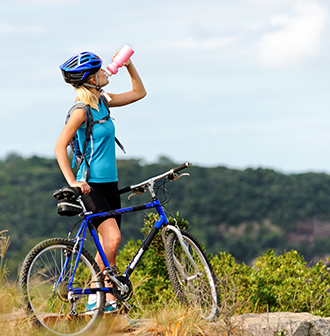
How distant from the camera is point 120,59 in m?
4.75

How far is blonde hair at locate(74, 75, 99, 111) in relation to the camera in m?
4.28

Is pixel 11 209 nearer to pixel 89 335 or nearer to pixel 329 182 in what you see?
pixel 329 182

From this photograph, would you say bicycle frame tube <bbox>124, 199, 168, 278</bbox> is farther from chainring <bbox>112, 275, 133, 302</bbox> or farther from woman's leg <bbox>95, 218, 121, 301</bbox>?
woman's leg <bbox>95, 218, 121, 301</bbox>

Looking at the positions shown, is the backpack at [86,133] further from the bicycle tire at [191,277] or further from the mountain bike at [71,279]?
the bicycle tire at [191,277]

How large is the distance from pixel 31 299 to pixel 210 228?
5145 cm

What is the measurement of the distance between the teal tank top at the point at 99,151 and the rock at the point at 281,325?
164 centimetres

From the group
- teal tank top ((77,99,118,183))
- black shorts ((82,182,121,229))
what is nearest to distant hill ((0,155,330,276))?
black shorts ((82,182,121,229))

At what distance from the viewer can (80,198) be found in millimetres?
4121

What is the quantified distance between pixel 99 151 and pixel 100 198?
1.27 ft

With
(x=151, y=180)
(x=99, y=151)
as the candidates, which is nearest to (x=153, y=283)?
(x=151, y=180)

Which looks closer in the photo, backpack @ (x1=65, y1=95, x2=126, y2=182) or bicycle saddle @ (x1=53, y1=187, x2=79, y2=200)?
bicycle saddle @ (x1=53, y1=187, x2=79, y2=200)

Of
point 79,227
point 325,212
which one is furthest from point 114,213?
point 325,212

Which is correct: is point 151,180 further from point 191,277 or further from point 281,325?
point 281,325

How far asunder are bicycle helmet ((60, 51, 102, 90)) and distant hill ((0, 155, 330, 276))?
4292 cm
